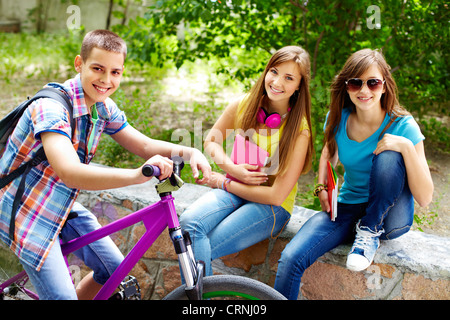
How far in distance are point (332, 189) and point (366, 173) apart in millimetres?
206

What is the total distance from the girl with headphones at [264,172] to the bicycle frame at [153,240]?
0.29m

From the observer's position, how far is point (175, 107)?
15.5 feet

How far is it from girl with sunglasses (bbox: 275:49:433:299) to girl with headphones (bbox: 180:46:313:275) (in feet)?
0.56

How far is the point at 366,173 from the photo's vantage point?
2199mm

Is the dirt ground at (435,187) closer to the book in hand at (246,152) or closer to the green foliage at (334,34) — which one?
the green foliage at (334,34)

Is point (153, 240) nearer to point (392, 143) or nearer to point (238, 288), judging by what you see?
point (238, 288)

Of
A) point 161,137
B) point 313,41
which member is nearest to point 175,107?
point 161,137

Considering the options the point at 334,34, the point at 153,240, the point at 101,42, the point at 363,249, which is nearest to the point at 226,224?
the point at 153,240

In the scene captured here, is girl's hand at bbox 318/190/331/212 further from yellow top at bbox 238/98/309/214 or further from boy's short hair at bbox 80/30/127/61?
boy's short hair at bbox 80/30/127/61

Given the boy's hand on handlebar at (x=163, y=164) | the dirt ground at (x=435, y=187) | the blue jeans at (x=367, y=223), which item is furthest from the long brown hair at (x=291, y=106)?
the dirt ground at (x=435, y=187)

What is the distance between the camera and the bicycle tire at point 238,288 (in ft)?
5.67

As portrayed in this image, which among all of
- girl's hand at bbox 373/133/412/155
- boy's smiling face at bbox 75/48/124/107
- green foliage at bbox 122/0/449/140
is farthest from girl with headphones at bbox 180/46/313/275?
green foliage at bbox 122/0/449/140
